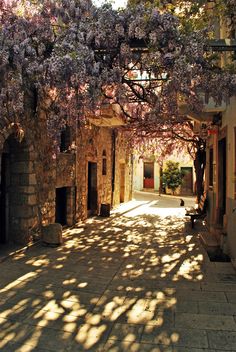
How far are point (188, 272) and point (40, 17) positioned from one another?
14.6 feet

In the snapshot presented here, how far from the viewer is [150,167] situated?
3100 cm

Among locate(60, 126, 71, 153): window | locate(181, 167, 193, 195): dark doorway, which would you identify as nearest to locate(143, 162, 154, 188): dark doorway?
locate(181, 167, 193, 195): dark doorway

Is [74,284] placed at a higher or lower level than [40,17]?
lower

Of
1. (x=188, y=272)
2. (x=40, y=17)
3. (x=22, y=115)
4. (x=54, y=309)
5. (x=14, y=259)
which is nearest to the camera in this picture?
(x=54, y=309)

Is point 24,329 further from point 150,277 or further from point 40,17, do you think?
point 40,17

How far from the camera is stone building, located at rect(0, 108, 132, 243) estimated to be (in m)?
→ 7.16

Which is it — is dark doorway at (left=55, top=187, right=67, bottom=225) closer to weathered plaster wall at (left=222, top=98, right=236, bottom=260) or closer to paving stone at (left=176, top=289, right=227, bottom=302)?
weathered plaster wall at (left=222, top=98, right=236, bottom=260)

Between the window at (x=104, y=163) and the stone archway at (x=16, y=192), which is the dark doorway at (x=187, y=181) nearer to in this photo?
the window at (x=104, y=163)

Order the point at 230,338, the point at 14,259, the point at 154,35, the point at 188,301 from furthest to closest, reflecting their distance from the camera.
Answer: the point at 14,259, the point at 154,35, the point at 188,301, the point at 230,338

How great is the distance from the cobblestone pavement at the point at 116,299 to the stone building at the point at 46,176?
0.75 m

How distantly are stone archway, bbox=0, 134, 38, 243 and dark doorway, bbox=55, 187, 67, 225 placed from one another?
2503mm

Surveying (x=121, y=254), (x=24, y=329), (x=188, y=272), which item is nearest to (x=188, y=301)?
(x=188, y=272)

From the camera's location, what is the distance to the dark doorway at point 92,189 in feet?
41.5

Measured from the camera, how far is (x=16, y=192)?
23.8ft
